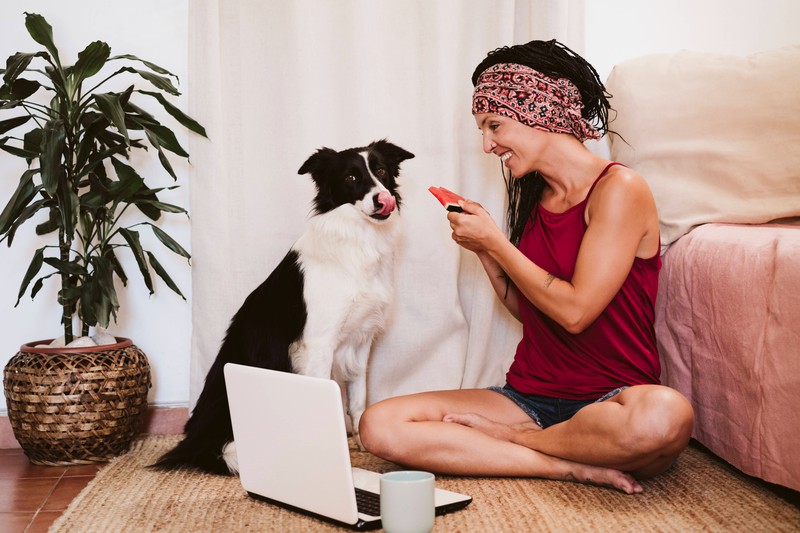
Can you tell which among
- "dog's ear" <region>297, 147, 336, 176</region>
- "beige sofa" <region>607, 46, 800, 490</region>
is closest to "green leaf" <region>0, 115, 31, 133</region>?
"dog's ear" <region>297, 147, 336, 176</region>

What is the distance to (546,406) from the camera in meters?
1.82

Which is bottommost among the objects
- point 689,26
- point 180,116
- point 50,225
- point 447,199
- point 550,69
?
point 50,225

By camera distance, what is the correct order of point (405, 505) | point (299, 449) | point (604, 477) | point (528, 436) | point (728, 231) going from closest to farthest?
1. point (405, 505)
2. point (299, 449)
3. point (604, 477)
4. point (528, 436)
5. point (728, 231)

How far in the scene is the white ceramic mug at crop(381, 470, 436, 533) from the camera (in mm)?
1265

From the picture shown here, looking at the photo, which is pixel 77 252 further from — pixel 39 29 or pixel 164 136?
pixel 39 29

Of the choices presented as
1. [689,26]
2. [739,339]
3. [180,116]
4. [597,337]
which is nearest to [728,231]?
[739,339]

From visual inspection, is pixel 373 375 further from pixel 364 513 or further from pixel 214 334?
pixel 364 513

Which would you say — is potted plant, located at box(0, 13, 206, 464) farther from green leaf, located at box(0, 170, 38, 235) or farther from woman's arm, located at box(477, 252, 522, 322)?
woman's arm, located at box(477, 252, 522, 322)

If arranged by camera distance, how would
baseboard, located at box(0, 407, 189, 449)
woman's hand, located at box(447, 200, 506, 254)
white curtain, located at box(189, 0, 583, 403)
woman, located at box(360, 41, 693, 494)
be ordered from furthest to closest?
baseboard, located at box(0, 407, 189, 449)
white curtain, located at box(189, 0, 583, 403)
woman's hand, located at box(447, 200, 506, 254)
woman, located at box(360, 41, 693, 494)

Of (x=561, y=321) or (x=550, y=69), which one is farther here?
(x=550, y=69)

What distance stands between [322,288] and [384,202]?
29 cm

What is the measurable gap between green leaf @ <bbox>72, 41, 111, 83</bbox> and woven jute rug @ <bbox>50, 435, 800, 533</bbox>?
41.9 inches

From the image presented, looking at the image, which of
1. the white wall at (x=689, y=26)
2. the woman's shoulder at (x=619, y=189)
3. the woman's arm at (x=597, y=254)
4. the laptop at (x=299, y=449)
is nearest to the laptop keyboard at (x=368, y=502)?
the laptop at (x=299, y=449)

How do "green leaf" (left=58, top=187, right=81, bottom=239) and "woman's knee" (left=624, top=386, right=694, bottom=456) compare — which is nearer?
"woman's knee" (left=624, top=386, right=694, bottom=456)
